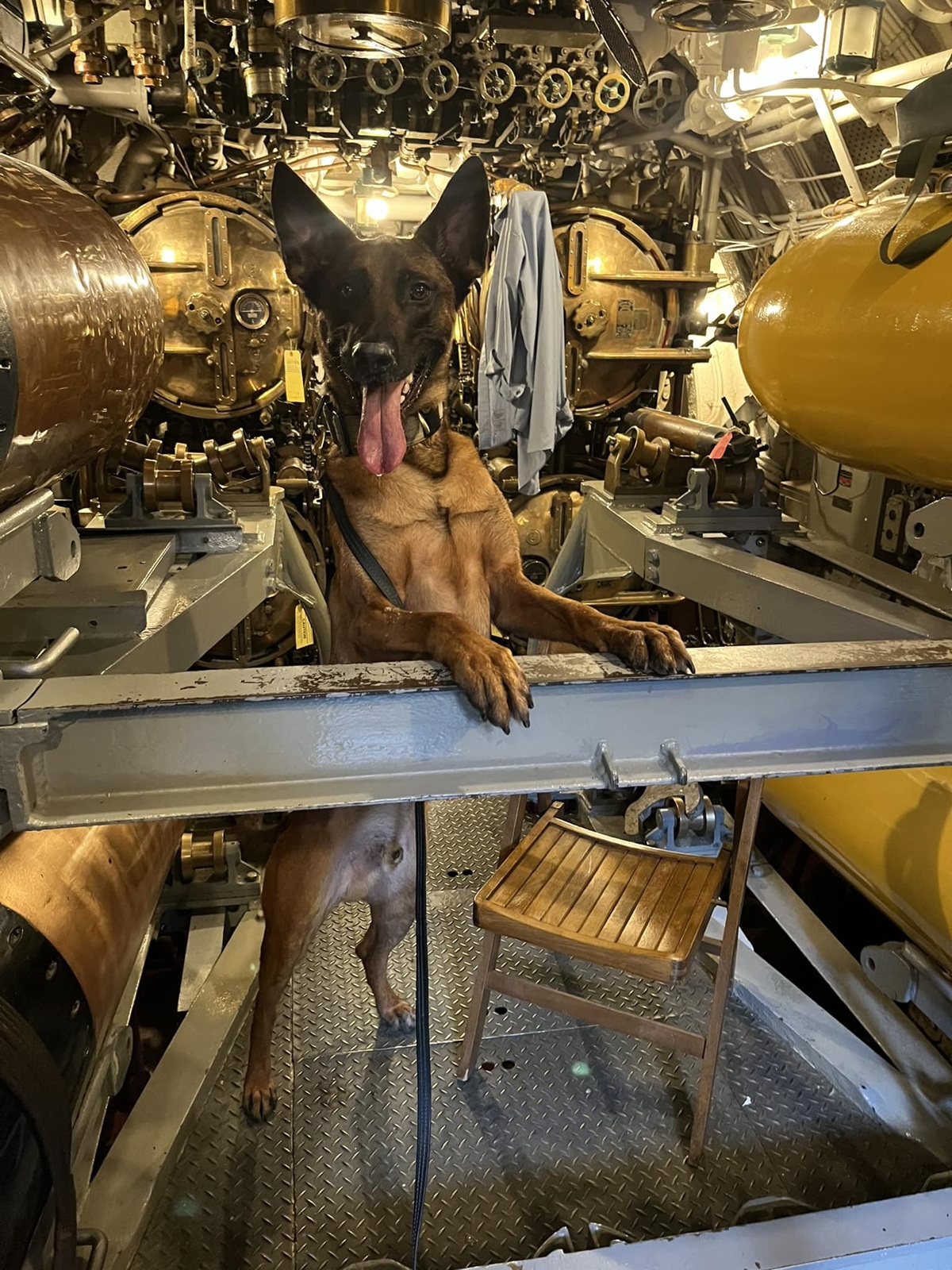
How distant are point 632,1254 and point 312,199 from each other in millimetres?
2270

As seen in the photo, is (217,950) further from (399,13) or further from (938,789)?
(399,13)

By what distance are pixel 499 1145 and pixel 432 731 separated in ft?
5.17

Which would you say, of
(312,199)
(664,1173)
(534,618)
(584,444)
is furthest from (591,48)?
(664,1173)

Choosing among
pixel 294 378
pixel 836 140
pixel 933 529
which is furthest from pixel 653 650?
pixel 836 140

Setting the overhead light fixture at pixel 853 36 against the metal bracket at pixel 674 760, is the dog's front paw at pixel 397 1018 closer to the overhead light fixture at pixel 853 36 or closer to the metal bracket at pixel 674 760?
the metal bracket at pixel 674 760

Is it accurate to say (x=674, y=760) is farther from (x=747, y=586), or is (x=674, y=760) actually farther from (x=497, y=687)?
(x=747, y=586)

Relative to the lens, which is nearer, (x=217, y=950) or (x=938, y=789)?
(x=938, y=789)

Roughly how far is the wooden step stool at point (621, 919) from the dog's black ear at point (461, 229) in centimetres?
139

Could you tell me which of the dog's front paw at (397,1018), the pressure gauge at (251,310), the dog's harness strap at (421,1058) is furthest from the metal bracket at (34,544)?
the pressure gauge at (251,310)

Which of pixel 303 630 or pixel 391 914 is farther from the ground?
pixel 303 630

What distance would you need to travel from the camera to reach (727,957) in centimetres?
240

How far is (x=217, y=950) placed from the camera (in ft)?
10.3

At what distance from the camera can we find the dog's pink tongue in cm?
182

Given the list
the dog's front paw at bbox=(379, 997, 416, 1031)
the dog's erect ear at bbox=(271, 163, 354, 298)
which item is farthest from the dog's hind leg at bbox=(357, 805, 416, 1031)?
the dog's erect ear at bbox=(271, 163, 354, 298)
